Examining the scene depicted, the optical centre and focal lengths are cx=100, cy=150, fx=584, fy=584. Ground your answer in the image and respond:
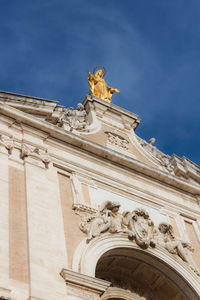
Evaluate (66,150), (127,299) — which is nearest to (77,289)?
(127,299)

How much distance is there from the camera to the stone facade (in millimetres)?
10908

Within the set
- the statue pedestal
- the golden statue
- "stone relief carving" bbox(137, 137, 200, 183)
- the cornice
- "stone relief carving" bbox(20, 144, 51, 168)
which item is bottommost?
Answer: "stone relief carving" bbox(20, 144, 51, 168)

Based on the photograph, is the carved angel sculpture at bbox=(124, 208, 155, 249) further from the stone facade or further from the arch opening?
the arch opening

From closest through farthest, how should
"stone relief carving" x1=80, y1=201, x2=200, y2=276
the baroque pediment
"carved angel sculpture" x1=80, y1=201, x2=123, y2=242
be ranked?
"carved angel sculpture" x1=80, y1=201, x2=123, y2=242 < "stone relief carving" x1=80, y1=201, x2=200, y2=276 < the baroque pediment

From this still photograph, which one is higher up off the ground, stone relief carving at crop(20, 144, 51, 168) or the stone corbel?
stone relief carving at crop(20, 144, 51, 168)

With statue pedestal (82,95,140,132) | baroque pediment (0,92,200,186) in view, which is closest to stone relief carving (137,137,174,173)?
baroque pediment (0,92,200,186)

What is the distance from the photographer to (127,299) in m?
13.6

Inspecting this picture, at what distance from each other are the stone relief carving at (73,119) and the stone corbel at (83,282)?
5.95 metres

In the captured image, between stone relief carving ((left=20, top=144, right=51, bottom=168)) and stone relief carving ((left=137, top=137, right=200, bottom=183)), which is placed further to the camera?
stone relief carving ((left=137, top=137, right=200, bottom=183))

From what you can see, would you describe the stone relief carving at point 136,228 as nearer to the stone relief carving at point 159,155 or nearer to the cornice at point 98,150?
the cornice at point 98,150

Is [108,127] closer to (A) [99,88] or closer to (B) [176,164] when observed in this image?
(A) [99,88]

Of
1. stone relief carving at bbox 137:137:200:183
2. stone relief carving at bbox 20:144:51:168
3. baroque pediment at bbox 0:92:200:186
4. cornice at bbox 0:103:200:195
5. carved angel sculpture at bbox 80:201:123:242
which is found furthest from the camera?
stone relief carving at bbox 137:137:200:183

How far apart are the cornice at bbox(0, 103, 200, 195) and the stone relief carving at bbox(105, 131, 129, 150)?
60.9 inches

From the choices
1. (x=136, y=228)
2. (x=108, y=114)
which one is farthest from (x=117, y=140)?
(x=136, y=228)
